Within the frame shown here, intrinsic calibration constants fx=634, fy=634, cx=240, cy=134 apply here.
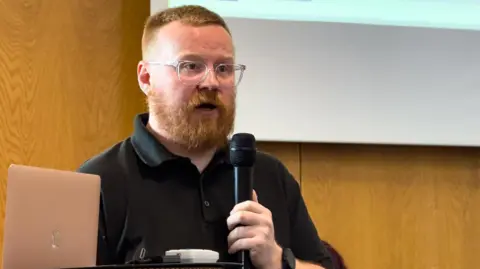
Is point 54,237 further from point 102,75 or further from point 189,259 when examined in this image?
point 102,75

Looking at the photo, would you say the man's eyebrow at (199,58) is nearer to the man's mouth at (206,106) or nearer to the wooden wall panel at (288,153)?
the man's mouth at (206,106)

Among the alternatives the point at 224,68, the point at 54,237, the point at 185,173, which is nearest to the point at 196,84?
the point at 224,68

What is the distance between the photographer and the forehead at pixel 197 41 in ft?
4.45

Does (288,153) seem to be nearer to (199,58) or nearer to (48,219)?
(199,58)

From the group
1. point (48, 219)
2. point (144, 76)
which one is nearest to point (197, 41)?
point (144, 76)

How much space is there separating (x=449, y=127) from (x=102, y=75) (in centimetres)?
137

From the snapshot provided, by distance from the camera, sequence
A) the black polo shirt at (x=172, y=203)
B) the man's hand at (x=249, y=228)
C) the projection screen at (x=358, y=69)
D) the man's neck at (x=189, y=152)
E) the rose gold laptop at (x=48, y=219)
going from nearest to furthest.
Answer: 1. the rose gold laptop at (x=48, y=219)
2. the man's hand at (x=249, y=228)
3. the black polo shirt at (x=172, y=203)
4. the man's neck at (x=189, y=152)
5. the projection screen at (x=358, y=69)

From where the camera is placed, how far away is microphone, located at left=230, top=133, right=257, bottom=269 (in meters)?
1.14

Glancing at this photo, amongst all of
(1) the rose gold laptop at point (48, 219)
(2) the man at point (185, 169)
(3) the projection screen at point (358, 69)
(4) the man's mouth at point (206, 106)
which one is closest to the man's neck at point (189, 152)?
(2) the man at point (185, 169)

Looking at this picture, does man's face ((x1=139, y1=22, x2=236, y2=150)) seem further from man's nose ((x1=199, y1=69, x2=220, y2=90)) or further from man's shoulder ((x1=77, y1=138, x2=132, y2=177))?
man's shoulder ((x1=77, y1=138, x2=132, y2=177))

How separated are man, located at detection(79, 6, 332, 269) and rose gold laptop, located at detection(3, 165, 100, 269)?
0.24 meters

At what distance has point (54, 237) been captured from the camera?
3.14 feet

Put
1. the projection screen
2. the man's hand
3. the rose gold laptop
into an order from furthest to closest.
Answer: the projection screen, the man's hand, the rose gold laptop

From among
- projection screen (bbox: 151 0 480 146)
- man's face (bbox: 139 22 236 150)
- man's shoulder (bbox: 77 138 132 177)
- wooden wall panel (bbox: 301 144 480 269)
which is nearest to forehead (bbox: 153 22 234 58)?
man's face (bbox: 139 22 236 150)
